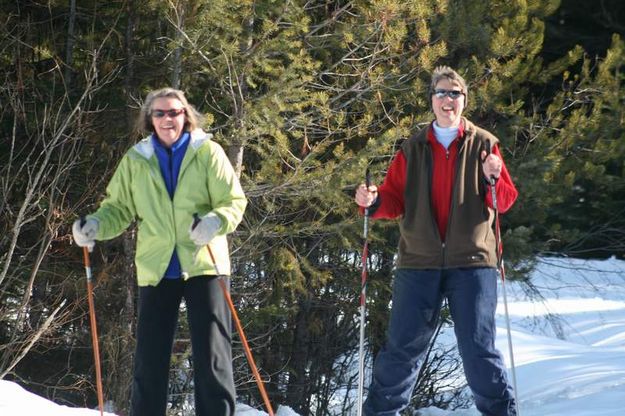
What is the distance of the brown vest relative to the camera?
16.9ft

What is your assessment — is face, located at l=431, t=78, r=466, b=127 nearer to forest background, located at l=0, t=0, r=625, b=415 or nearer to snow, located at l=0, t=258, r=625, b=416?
snow, located at l=0, t=258, r=625, b=416

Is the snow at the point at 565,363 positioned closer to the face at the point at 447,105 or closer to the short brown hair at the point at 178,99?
the short brown hair at the point at 178,99

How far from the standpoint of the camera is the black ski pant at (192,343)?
4930 mm

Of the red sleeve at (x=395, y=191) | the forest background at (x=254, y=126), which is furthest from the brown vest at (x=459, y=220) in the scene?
the forest background at (x=254, y=126)

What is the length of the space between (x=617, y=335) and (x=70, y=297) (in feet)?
28.6

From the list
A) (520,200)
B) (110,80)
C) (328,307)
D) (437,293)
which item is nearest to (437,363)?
(328,307)

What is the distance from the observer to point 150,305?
4.99m

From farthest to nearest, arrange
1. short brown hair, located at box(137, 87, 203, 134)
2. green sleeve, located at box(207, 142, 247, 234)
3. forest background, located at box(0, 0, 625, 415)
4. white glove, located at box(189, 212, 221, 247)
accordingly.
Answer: forest background, located at box(0, 0, 625, 415)
short brown hair, located at box(137, 87, 203, 134)
green sleeve, located at box(207, 142, 247, 234)
white glove, located at box(189, 212, 221, 247)

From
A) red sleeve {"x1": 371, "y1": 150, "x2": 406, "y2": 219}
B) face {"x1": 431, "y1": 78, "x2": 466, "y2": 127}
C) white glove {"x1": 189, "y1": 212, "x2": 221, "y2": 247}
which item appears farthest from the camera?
red sleeve {"x1": 371, "y1": 150, "x2": 406, "y2": 219}

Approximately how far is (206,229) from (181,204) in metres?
0.31

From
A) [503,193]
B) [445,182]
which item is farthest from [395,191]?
[503,193]

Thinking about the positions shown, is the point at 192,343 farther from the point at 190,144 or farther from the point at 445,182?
the point at 445,182

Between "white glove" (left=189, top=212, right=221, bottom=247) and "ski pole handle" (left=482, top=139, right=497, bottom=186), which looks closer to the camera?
"white glove" (left=189, top=212, right=221, bottom=247)

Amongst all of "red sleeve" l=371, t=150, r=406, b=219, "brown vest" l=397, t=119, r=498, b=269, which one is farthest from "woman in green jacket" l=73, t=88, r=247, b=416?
"brown vest" l=397, t=119, r=498, b=269
